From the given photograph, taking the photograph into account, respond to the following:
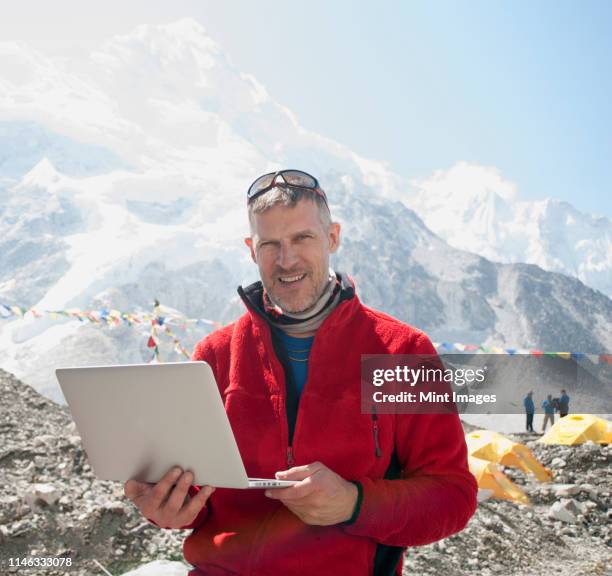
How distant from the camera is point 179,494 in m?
1.89

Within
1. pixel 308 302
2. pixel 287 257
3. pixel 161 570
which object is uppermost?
pixel 287 257

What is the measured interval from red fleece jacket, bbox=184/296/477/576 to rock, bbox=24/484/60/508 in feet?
14.1

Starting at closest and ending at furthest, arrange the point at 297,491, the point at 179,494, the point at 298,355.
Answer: the point at 297,491 → the point at 179,494 → the point at 298,355

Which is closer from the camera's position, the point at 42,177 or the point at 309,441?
the point at 309,441

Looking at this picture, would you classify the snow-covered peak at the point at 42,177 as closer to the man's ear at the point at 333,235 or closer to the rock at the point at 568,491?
the rock at the point at 568,491

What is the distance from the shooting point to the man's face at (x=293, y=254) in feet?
7.48

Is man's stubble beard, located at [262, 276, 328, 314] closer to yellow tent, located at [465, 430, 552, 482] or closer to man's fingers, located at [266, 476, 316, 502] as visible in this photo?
man's fingers, located at [266, 476, 316, 502]

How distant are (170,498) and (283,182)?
1399 mm

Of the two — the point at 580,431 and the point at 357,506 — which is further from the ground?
the point at 580,431

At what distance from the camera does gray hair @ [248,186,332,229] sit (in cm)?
229

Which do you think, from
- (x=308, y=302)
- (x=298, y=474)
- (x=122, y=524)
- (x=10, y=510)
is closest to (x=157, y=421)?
(x=298, y=474)

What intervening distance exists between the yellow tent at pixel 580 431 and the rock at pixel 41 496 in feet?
38.4

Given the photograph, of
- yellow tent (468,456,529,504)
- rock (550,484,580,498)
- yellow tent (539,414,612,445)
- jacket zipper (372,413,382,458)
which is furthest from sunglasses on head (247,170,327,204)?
yellow tent (539,414,612,445)

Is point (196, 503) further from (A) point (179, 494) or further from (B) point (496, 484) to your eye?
(B) point (496, 484)
